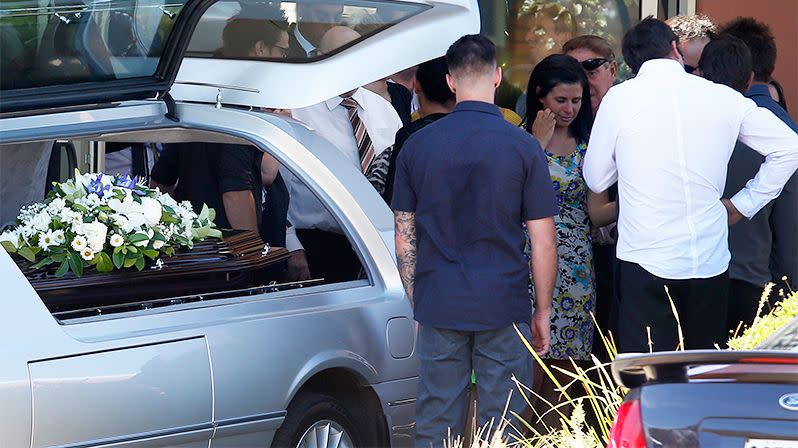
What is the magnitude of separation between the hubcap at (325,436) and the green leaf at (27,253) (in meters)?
1.13

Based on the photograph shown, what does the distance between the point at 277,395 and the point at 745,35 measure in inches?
127

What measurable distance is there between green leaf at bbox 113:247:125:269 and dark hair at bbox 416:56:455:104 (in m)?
1.78

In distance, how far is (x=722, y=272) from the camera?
5074 mm

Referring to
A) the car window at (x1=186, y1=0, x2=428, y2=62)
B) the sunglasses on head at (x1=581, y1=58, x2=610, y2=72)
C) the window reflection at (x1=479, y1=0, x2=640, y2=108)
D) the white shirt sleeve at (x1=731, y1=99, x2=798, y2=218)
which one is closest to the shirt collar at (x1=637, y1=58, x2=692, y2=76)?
the white shirt sleeve at (x1=731, y1=99, x2=798, y2=218)

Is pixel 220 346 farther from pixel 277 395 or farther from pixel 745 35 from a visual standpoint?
pixel 745 35

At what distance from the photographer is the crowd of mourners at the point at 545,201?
4664 millimetres

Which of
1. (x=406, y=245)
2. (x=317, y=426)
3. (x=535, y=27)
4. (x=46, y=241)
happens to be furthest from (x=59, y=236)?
(x=535, y=27)

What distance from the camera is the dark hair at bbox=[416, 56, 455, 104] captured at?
571 cm

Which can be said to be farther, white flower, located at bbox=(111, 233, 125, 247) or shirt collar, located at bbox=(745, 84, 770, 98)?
shirt collar, located at bbox=(745, 84, 770, 98)

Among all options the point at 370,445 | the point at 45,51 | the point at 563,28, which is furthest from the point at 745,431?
the point at 563,28

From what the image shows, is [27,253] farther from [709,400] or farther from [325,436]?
[709,400]

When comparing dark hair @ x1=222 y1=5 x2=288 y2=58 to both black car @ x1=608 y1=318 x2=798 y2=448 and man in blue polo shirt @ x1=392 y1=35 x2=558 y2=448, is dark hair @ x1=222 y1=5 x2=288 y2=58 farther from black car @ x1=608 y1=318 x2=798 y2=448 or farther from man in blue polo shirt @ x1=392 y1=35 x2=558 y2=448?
black car @ x1=608 y1=318 x2=798 y2=448

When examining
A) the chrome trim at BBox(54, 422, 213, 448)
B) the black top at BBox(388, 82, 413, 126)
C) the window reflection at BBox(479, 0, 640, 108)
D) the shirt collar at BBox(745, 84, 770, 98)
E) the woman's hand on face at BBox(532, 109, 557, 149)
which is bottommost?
the chrome trim at BBox(54, 422, 213, 448)

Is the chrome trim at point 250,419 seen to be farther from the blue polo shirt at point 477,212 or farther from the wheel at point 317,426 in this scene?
the blue polo shirt at point 477,212
